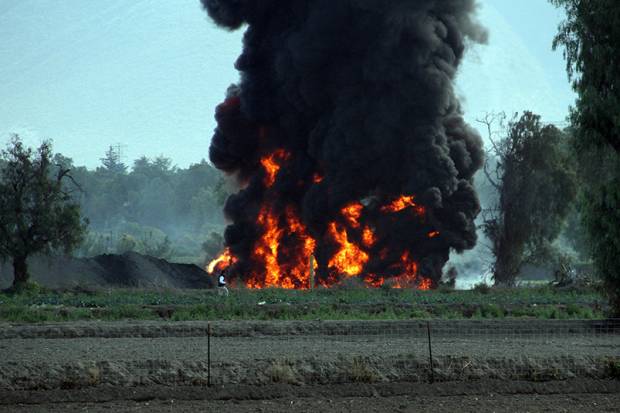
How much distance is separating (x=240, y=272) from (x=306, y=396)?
4403cm

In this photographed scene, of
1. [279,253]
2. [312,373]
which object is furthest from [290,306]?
[279,253]

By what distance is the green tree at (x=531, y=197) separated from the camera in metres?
63.5

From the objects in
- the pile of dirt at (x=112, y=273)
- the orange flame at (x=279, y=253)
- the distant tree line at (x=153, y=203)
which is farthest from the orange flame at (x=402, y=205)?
the distant tree line at (x=153, y=203)

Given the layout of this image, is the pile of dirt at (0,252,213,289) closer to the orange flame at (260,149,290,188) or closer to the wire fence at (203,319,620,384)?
the orange flame at (260,149,290,188)

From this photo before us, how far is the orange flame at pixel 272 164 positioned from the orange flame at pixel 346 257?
6.92m

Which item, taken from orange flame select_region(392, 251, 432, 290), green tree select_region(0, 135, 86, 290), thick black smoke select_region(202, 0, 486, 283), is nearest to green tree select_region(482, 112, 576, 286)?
thick black smoke select_region(202, 0, 486, 283)

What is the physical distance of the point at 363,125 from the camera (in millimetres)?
57562

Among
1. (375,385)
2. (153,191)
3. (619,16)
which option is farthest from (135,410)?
(153,191)

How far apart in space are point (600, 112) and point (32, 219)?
2927cm

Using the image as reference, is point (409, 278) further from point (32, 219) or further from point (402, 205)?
point (32, 219)

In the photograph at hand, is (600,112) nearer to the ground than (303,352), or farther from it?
farther from it

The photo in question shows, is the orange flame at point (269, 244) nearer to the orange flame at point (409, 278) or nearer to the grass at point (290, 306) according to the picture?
the orange flame at point (409, 278)

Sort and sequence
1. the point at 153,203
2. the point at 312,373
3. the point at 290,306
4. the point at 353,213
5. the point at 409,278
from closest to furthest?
the point at 312,373, the point at 290,306, the point at 409,278, the point at 353,213, the point at 153,203

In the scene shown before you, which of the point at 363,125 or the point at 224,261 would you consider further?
the point at 224,261
